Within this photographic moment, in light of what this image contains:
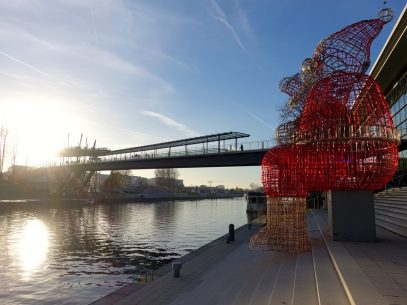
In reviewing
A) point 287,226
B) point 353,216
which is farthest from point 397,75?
point 287,226

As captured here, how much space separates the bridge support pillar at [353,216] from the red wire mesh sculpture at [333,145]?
0.50 meters

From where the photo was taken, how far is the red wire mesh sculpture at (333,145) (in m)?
11.8

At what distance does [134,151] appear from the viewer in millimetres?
84500

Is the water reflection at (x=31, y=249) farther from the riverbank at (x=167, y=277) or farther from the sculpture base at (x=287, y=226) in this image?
the sculpture base at (x=287, y=226)

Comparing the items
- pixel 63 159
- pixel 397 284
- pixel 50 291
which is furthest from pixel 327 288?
pixel 63 159

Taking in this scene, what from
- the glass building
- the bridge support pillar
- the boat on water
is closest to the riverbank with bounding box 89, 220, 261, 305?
the bridge support pillar

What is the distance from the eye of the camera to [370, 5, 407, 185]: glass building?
2288 centimetres

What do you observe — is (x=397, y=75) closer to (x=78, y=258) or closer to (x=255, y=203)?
(x=78, y=258)

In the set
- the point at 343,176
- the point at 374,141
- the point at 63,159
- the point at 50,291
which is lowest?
the point at 50,291

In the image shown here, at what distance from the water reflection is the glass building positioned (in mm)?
22235

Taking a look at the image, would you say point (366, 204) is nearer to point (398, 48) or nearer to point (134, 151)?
point (398, 48)

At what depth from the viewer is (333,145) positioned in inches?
468

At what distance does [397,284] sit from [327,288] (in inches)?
51.4

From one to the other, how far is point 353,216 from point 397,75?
2019 cm
